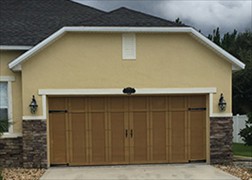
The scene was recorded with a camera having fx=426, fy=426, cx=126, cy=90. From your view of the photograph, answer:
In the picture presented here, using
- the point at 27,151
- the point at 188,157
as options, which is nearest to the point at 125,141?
the point at 188,157

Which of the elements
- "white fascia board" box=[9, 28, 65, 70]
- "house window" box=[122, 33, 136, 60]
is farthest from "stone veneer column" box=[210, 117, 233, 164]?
"white fascia board" box=[9, 28, 65, 70]

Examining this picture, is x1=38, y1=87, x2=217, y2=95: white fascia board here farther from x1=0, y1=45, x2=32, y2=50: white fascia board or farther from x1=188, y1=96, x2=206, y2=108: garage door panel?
x1=0, y1=45, x2=32, y2=50: white fascia board

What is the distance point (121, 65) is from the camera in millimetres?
13297

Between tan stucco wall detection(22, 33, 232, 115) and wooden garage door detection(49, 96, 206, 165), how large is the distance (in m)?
0.63

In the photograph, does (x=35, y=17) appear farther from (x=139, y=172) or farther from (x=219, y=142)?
(x=219, y=142)

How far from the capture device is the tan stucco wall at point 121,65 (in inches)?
516

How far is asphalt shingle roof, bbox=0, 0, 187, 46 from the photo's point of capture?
13.6 meters

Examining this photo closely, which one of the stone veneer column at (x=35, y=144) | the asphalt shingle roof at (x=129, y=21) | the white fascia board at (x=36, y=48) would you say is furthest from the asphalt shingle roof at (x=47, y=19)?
the stone veneer column at (x=35, y=144)

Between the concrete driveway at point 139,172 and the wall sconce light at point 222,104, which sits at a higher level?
the wall sconce light at point 222,104

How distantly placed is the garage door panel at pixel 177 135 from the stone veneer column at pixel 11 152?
486 centimetres

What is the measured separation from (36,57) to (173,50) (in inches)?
168

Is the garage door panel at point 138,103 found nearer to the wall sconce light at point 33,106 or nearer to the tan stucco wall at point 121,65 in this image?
the tan stucco wall at point 121,65

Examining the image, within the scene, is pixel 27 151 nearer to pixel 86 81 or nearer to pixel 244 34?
pixel 86 81

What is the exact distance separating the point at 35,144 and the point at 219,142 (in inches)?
228
